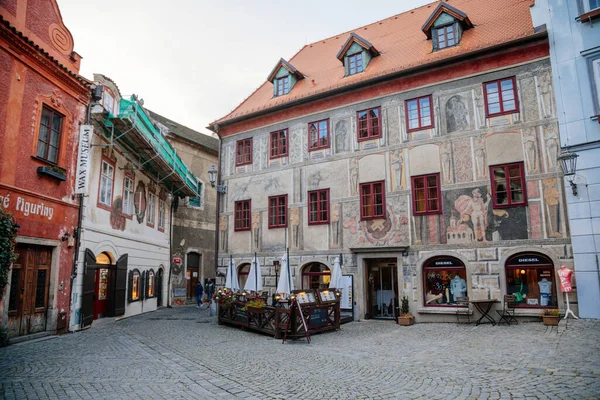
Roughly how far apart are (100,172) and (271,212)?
23.9 ft

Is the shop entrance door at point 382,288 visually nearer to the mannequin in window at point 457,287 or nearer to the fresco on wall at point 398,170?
the mannequin in window at point 457,287

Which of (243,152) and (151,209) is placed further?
(151,209)

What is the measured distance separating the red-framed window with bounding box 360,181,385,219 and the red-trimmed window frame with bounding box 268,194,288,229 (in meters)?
3.69

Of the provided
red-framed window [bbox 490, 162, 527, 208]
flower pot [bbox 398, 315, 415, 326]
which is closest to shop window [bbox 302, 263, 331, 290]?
flower pot [bbox 398, 315, 415, 326]

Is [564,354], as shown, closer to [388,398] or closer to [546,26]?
[388,398]

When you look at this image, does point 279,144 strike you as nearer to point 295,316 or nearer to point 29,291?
point 295,316

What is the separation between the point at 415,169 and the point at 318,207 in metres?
4.37

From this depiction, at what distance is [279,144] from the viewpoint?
803 inches

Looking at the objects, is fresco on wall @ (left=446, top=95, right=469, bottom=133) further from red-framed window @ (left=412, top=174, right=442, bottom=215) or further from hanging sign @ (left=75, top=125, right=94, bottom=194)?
hanging sign @ (left=75, top=125, right=94, bottom=194)

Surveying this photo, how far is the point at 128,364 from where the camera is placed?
357 inches

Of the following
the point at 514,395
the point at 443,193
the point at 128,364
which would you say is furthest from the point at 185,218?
the point at 514,395

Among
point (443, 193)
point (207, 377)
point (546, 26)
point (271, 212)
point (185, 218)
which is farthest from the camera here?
point (185, 218)

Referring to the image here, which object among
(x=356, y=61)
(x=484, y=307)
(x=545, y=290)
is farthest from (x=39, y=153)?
(x=545, y=290)

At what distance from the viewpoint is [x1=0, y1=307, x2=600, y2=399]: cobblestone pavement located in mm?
6969
